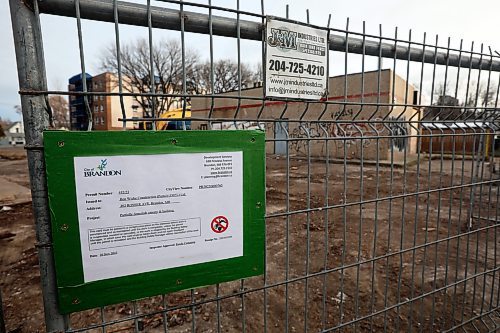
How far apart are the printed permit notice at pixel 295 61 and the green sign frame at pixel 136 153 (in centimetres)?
30

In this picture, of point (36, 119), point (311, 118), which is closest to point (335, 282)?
point (311, 118)

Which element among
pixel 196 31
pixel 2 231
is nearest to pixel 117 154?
pixel 196 31

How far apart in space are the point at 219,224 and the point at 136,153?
0.50 metres

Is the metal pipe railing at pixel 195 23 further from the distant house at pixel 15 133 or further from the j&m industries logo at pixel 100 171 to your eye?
the distant house at pixel 15 133

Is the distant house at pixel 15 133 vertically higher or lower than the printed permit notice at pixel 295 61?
lower

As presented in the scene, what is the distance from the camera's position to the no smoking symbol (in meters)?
1.39

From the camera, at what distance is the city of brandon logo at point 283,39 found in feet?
4.80

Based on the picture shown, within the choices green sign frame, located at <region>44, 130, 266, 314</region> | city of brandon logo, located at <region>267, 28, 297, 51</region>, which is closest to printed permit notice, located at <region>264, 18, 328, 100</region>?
city of brandon logo, located at <region>267, 28, 297, 51</region>

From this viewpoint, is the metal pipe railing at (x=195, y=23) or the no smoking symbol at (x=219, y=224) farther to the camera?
the no smoking symbol at (x=219, y=224)

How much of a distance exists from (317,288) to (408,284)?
3.64ft

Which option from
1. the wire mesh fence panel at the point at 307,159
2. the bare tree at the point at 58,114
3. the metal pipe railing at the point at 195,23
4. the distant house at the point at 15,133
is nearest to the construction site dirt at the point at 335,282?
the wire mesh fence panel at the point at 307,159

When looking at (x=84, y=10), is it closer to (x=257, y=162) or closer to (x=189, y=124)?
(x=189, y=124)

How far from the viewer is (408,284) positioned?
139 inches

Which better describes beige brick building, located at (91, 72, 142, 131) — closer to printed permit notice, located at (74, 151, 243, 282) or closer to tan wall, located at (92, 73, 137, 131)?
tan wall, located at (92, 73, 137, 131)
